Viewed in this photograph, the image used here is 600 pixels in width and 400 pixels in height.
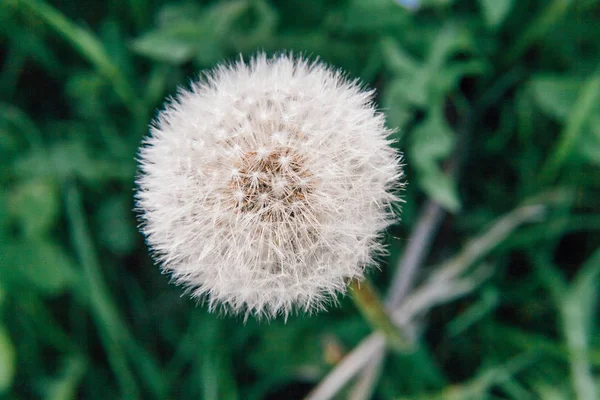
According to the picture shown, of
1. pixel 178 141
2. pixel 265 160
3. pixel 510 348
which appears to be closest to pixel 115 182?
pixel 178 141

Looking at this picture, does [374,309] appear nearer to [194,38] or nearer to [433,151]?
[433,151]

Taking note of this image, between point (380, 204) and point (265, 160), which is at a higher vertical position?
point (265, 160)

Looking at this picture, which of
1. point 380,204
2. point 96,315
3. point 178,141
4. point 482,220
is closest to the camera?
point 380,204

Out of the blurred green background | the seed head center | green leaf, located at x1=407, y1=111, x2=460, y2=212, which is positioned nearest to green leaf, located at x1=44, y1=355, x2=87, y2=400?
the blurred green background

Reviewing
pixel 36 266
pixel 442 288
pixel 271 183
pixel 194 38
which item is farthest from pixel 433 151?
pixel 36 266

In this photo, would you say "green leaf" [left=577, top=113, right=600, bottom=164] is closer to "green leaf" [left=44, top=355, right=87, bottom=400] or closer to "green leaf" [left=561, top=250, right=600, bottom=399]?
"green leaf" [left=561, top=250, right=600, bottom=399]

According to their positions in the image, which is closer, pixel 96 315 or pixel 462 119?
pixel 96 315

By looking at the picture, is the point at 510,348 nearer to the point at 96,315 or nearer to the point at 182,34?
the point at 96,315

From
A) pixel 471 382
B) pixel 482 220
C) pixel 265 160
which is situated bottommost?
pixel 471 382
